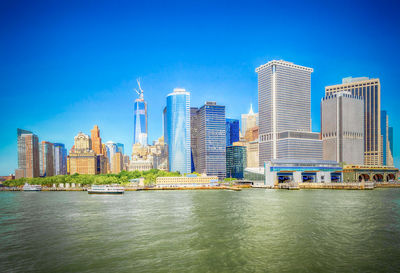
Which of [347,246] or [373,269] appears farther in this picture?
[347,246]

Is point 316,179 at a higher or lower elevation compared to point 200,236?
lower

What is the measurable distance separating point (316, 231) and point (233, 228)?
1310cm

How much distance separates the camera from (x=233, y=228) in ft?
159

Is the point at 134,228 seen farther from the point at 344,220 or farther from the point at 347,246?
the point at 344,220

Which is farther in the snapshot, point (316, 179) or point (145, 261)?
point (316, 179)

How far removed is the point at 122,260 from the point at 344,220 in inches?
1642

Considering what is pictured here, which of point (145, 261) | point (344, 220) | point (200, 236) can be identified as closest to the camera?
point (145, 261)

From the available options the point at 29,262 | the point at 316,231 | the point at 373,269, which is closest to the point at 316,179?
the point at 316,231

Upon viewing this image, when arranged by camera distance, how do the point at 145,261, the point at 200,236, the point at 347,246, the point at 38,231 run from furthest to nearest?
the point at 38,231, the point at 200,236, the point at 347,246, the point at 145,261

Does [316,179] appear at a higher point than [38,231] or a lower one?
lower

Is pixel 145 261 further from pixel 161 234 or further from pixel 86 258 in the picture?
pixel 161 234

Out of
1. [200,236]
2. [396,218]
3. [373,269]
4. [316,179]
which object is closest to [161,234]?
[200,236]

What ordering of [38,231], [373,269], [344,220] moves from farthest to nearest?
[344,220]
[38,231]
[373,269]

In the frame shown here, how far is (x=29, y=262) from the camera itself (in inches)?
1272
